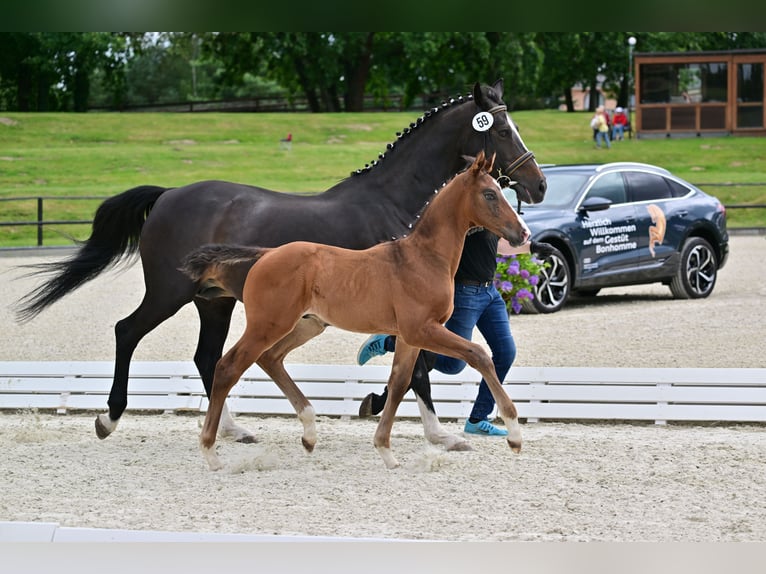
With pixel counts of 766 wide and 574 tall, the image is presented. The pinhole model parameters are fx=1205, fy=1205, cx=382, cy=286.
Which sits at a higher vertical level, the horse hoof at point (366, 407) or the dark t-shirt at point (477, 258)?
the dark t-shirt at point (477, 258)

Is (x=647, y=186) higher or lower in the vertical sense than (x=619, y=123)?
lower

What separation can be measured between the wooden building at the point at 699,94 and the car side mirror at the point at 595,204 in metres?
25.5

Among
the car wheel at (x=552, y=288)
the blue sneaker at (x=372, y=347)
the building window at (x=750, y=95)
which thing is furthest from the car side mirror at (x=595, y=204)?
the building window at (x=750, y=95)

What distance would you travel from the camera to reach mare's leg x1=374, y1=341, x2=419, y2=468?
7.09 meters

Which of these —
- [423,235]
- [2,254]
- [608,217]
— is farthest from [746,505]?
[2,254]

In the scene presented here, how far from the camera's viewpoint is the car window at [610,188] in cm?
1503

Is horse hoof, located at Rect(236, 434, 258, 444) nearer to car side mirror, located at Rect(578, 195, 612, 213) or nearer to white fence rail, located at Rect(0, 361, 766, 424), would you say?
white fence rail, located at Rect(0, 361, 766, 424)

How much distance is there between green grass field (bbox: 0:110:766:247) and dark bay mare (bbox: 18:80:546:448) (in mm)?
17925

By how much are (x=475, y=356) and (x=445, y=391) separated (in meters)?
2.74

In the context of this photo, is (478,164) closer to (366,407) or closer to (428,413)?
(428,413)

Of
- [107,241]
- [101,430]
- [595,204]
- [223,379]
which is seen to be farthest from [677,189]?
[223,379]

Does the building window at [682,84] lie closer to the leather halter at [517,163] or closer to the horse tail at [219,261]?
the leather halter at [517,163]

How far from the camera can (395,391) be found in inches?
280

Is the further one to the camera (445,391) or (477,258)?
(445,391)
